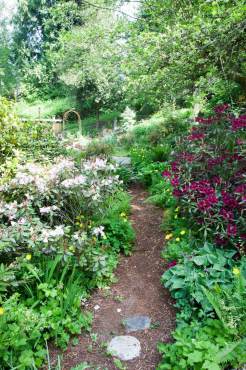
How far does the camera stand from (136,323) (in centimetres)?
259

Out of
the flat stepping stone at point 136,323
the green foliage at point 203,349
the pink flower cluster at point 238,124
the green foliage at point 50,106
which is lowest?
the flat stepping stone at point 136,323

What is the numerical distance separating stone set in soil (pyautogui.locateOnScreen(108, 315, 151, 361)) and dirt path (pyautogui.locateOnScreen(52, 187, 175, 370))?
34 mm

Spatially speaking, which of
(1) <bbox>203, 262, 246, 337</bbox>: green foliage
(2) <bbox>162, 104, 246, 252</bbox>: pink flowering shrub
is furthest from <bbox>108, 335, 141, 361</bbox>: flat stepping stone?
(2) <bbox>162, 104, 246, 252</bbox>: pink flowering shrub

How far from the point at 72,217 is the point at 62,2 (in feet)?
12.4

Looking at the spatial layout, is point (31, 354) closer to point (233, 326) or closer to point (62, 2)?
point (233, 326)

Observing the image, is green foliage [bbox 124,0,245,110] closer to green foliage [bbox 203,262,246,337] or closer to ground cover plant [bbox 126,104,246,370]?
ground cover plant [bbox 126,104,246,370]

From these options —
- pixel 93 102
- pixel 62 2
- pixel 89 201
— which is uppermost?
pixel 62 2

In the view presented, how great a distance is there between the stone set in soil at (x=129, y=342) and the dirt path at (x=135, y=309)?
0.03 m

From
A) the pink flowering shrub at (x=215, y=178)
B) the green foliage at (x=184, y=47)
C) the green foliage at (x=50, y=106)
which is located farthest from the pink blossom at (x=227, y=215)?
the green foliage at (x=50, y=106)

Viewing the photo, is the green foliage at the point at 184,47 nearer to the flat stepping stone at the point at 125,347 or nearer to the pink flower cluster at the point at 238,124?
the pink flower cluster at the point at 238,124

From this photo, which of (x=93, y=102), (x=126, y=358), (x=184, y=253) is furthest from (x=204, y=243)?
(x=93, y=102)

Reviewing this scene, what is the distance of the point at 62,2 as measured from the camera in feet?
17.2

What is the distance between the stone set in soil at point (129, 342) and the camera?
2295 millimetres

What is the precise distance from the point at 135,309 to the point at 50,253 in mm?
875
